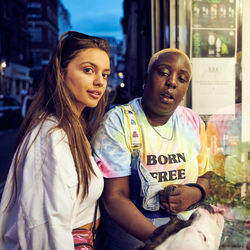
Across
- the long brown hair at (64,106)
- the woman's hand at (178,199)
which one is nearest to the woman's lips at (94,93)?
the long brown hair at (64,106)

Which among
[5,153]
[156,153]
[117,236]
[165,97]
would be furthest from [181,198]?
[5,153]

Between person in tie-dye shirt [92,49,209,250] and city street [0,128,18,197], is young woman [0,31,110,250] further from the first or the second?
city street [0,128,18,197]

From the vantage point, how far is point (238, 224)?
8.25 ft

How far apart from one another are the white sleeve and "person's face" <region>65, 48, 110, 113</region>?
389 millimetres

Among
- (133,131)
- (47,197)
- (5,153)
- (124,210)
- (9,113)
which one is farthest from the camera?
(9,113)

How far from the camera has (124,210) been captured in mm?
1623

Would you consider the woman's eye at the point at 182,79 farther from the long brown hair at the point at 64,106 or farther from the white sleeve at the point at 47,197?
the white sleeve at the point at 47,197

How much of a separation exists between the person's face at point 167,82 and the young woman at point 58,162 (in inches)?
12.1

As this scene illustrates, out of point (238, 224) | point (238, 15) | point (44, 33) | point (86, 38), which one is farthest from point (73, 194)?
point (44, 33)

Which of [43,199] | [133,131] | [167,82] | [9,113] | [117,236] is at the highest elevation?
[167,82]

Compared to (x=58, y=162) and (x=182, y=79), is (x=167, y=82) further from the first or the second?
(x=58, y=162)

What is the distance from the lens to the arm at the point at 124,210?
1.59m

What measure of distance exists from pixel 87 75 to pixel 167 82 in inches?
18.9

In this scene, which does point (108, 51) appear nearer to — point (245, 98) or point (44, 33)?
point (245, 98)
